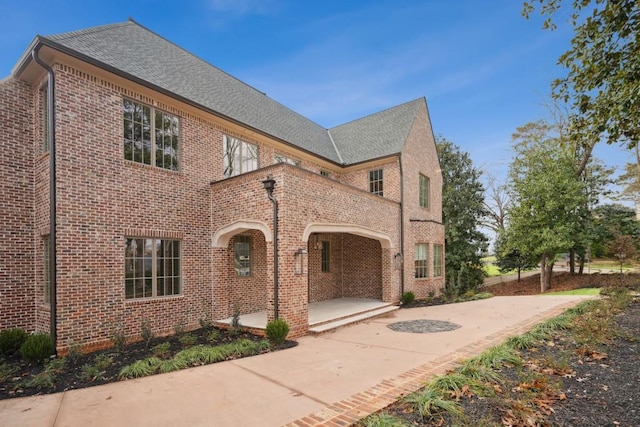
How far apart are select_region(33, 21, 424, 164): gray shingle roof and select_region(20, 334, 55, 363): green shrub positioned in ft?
18.6

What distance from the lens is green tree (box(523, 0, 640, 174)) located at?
14.3ft

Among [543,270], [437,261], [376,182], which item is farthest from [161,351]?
[543,270]

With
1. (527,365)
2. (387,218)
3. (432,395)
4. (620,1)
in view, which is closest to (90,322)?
(432,395)

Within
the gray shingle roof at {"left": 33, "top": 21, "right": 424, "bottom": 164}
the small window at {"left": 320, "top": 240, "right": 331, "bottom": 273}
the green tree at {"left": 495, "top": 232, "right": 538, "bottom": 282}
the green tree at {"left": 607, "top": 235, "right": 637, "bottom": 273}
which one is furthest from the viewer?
the green tree at {"left": 495, "top": 232, "right": 538, "bottom": 282}

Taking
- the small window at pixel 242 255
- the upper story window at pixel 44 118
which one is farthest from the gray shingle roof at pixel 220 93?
the small window at pixel 242 255

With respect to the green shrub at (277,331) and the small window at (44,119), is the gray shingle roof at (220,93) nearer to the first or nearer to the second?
the small window at (44,119)

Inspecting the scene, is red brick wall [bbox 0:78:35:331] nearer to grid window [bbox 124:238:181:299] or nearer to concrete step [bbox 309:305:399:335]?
grid window [bbox 124:238:181:299]

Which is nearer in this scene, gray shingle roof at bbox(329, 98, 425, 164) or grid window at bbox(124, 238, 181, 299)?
grid window at bbox(124, 238, 181, 299)

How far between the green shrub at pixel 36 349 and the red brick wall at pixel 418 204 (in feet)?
37.6

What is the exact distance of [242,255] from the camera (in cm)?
1034

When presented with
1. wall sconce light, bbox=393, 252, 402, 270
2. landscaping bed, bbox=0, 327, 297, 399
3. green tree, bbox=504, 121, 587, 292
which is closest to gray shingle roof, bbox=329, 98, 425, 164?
wall sconce light, bbox=393, 252, 402, 270

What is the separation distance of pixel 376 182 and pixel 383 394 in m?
11.2

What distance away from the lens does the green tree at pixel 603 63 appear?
4371mm

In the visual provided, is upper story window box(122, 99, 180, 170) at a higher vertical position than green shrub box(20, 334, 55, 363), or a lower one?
higher
